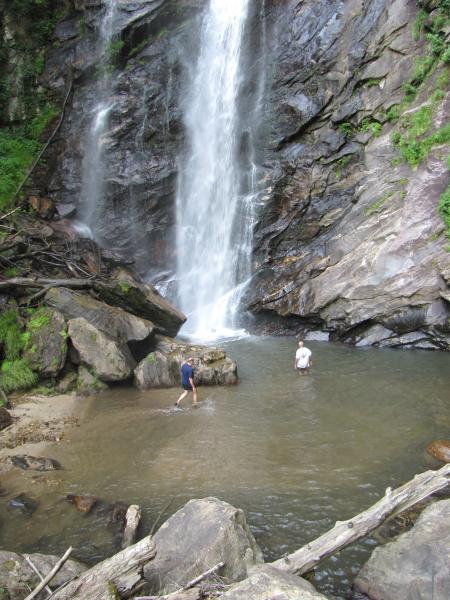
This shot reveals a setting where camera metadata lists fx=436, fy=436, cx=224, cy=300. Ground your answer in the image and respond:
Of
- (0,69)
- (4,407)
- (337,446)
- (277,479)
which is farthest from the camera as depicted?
(0,69)

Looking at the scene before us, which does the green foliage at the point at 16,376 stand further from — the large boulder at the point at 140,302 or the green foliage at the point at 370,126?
the green foliage at the point at 370,126

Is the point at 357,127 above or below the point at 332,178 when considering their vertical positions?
above

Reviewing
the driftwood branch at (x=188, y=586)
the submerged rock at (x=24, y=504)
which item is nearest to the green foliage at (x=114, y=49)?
the submerged rock at (x=24, y=504)

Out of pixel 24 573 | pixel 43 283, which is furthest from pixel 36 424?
pixel 43 283

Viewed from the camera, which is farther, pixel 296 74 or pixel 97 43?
pixel 97 43

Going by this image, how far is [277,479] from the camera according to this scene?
291 inches

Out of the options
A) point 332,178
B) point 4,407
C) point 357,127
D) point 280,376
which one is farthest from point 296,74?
point 4,407

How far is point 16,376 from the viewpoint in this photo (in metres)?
11.4

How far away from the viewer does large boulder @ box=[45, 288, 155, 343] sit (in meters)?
13.4

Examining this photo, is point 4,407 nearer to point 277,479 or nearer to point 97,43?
point 277,479

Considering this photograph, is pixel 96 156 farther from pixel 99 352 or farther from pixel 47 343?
pixel 99 352

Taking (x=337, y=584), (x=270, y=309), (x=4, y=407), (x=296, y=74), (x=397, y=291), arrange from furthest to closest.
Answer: (x=296, y=74), (x=270, y=309), (x=397, y=291), (x=4, y=407), (x=337, y=584)

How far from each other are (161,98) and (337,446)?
68.7 ft

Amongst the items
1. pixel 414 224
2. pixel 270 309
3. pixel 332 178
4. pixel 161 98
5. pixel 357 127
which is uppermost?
pixel 161 98
